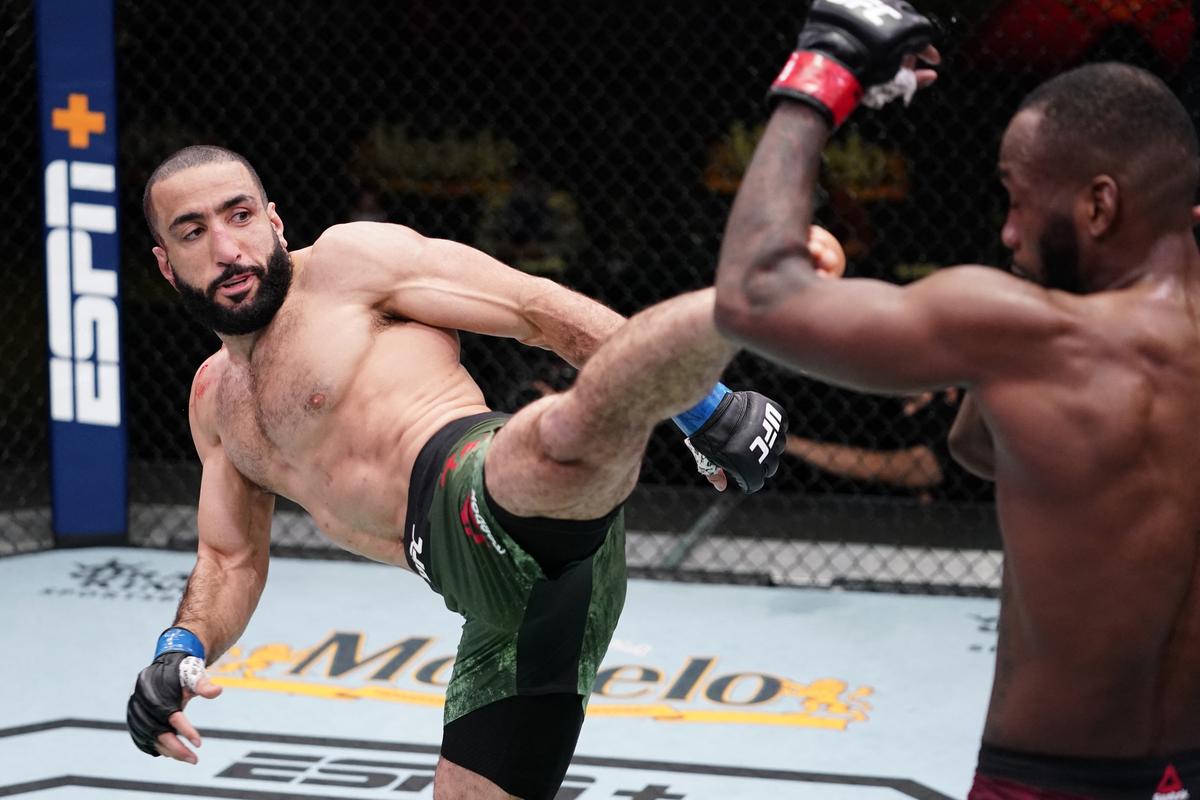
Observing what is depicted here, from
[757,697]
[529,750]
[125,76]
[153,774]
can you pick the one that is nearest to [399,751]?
[153,774]

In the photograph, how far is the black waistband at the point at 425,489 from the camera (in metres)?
2.29

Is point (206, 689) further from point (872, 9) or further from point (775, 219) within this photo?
point (872, 9)

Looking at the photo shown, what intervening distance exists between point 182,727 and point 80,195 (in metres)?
3.04

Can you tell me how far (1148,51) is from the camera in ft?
15.4

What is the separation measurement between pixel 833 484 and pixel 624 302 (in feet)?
3.03

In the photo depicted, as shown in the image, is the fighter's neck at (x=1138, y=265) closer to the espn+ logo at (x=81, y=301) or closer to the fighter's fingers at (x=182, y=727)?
the fighter's fingers at (x=182, y=727)

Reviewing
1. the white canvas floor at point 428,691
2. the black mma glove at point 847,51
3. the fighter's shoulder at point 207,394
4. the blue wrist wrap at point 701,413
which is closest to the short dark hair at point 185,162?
the fighter's shoulder at point 207,394

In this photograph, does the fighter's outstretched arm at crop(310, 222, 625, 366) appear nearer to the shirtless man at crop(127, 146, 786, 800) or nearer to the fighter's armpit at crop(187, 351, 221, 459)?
the shirtless man at crop(127, 146, 786, 800)

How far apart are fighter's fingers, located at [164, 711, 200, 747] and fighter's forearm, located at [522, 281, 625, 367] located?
77 cm

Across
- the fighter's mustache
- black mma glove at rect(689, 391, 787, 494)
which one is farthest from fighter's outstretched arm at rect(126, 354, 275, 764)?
black mma glove at rect(689, 391, 787, 494)

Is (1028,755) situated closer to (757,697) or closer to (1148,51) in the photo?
(757,697)

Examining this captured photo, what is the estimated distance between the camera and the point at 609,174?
211 inches

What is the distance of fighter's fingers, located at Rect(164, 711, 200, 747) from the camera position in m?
2.22

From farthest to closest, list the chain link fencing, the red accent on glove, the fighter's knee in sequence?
the chain link fencing
the fighter's knee
the red accent on glove
